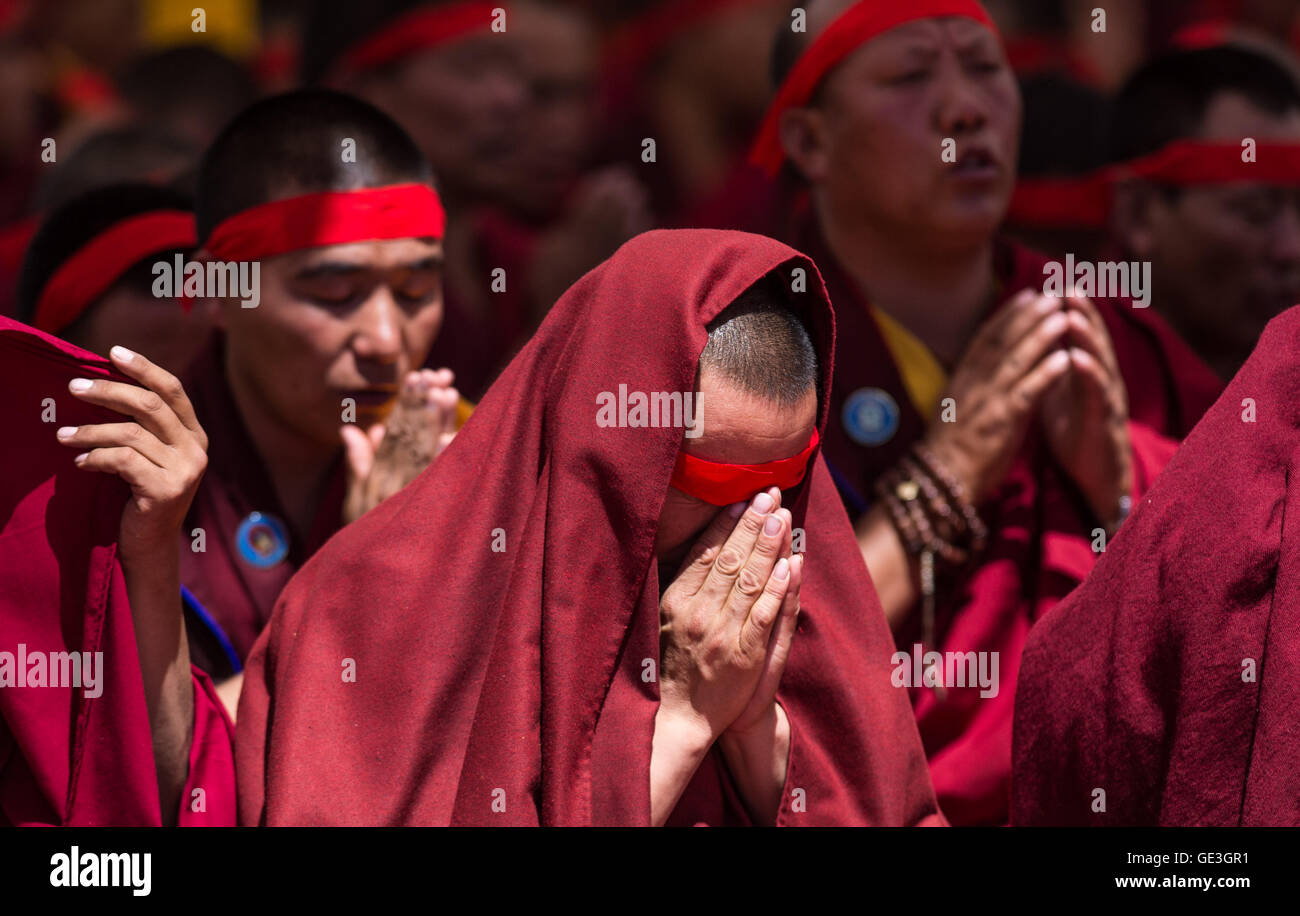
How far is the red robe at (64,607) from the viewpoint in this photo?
8.26 feet

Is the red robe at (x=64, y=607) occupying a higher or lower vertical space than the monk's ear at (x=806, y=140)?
lower

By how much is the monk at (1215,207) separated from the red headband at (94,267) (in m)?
2.37

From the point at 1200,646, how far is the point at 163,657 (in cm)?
152

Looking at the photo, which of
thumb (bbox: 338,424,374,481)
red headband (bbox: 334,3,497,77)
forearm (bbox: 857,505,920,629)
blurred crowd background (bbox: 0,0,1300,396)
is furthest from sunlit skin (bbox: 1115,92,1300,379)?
red headband (bbox: 334,3,497,77)

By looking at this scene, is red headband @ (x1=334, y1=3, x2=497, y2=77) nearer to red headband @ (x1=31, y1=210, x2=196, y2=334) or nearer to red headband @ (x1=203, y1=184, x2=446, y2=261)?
red headband @ (x1=31, y1=210, x2=196, y2=334)

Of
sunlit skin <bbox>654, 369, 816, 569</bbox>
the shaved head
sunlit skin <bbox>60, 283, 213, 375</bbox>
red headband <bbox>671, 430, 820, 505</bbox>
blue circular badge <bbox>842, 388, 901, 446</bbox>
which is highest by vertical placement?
sunlit skin <bbox>60, 283, 213, 375</bbox>

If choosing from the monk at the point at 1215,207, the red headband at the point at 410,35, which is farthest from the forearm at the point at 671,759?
the red headband at the point at 410,35

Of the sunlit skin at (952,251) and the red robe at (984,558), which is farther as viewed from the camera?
the sunlit skin at (952,251)

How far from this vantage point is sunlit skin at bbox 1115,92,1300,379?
413 centimetres

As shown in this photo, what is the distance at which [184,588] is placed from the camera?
3146 mm

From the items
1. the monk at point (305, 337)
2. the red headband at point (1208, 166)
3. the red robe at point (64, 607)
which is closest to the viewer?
the red robe at point (64, 607)

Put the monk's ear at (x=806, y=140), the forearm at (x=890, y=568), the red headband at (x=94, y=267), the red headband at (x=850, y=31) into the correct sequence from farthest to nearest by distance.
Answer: the monk's ear at (x=806, y=140)
the red headband at (x=850, y=31)
the red headband at (x=94, y=267)
the forearm at (x=890, y=568)

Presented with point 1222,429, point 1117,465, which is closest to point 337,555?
point 1222,429

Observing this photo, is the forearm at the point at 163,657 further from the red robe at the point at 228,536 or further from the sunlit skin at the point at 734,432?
the sunlit skin at the point at 734,432
